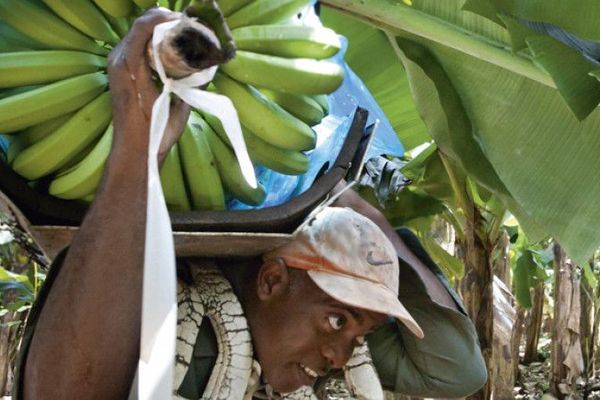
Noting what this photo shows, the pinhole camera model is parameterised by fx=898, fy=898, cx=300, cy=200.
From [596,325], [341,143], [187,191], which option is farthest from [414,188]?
[596,325]

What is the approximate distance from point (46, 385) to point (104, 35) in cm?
45

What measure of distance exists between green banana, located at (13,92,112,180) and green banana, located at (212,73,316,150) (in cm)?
15

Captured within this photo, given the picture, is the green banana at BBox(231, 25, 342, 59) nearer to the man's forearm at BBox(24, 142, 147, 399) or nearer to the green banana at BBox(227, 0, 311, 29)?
the green banana at BBox(227, 0, 311, 29)

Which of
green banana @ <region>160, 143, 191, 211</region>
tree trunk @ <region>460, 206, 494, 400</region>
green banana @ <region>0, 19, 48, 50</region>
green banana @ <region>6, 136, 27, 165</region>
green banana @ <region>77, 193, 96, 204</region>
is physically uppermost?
tree trunk @ <region>460, 206, 494, 400</region>

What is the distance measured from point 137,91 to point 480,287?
5.38 feet

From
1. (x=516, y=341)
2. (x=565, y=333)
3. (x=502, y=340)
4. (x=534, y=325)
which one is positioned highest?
(x=534, y=325)

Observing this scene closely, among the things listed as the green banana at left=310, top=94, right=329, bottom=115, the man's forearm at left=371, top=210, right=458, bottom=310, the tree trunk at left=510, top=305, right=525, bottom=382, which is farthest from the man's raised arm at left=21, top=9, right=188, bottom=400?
the tree trunk at left=510, top=305, right=525, bottom=382

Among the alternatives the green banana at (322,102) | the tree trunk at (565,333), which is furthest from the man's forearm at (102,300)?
the tree trunk at (565,333)

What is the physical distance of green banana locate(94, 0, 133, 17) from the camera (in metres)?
1.09

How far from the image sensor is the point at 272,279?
1.44 m

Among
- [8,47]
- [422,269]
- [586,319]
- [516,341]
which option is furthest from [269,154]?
[586,319]

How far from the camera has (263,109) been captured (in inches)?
46.0

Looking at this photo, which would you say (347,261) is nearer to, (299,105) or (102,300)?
(299,105)

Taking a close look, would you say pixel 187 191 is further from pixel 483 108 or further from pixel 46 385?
pixel 483 108
